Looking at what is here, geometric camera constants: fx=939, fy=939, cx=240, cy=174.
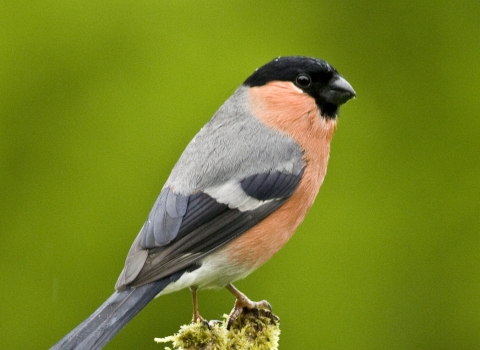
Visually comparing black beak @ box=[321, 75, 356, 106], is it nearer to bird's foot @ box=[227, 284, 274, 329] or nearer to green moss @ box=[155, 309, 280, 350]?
bird's foot @ box=[227, 284, 274, 329]

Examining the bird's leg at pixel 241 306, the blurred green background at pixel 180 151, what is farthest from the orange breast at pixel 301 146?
the blurred green background at pixel 180 151

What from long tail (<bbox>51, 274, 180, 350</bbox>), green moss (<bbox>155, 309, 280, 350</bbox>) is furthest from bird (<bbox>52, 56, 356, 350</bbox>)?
green moss (<bbox>155, 309, 280, 350</bbox>)

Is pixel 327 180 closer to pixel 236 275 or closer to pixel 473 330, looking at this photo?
pixel 473 330

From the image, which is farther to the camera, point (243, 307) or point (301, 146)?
point (301, 146)

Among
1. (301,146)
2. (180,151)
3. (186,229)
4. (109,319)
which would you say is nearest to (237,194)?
(186,229)

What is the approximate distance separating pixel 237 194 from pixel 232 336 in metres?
0.76

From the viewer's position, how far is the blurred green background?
5949 mm

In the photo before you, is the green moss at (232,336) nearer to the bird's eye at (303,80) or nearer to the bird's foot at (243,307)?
the bird's foot at (243,307)

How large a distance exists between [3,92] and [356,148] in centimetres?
238

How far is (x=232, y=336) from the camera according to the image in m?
3.94

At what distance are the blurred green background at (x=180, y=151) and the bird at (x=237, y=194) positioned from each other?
126 centimetres

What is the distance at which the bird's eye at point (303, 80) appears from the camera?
489 cm

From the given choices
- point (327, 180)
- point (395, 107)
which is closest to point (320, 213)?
point (327, 180)

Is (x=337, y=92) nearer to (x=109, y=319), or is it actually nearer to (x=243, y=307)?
(x=243, y=307)
